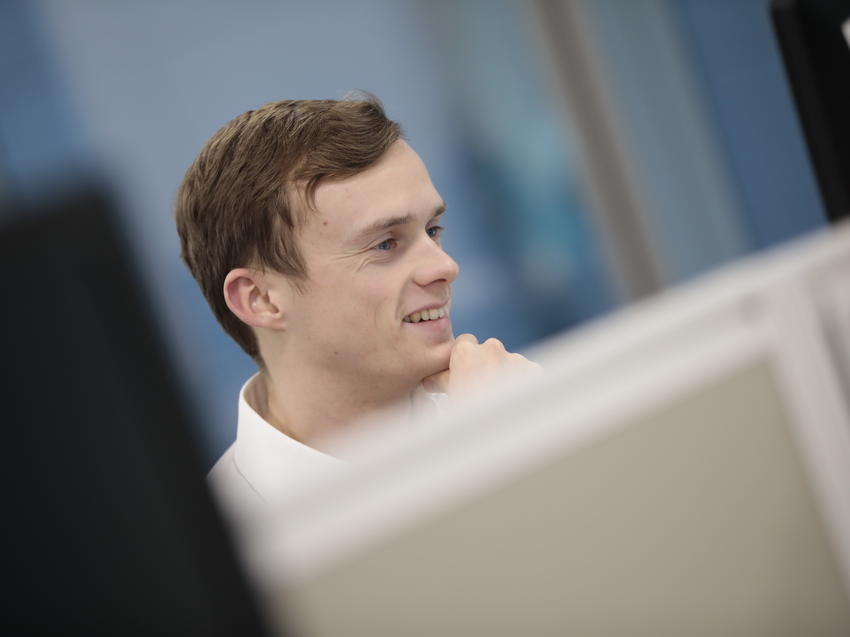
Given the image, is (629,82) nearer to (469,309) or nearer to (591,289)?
(591,289)

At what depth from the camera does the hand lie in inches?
49.1

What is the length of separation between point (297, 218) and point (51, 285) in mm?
983

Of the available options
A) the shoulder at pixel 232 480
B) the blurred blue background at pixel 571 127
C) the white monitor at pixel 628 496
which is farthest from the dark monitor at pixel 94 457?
the blurred blue background at pixel 571 127

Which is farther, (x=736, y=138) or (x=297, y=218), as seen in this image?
(x=736, y=138)

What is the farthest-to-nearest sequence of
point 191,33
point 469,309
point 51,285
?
point 469,309
point 191,33
point 51,285

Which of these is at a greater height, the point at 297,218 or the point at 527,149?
the point at 297,218

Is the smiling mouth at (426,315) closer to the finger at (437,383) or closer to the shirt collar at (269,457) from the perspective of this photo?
the finger at (437,383)

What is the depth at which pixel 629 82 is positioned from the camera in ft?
9.66

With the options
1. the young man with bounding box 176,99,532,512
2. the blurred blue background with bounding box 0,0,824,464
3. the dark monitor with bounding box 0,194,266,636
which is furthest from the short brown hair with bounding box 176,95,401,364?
the blurred blue background with bounding box 0,0,824,464

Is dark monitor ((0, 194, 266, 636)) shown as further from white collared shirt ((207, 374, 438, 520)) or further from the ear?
the ear

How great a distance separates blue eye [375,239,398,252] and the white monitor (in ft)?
2.72

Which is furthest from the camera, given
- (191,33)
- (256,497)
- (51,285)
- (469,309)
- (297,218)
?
(469,309)

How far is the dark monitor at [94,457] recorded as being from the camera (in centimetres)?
35

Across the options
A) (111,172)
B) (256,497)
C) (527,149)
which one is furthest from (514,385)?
(527,149)
